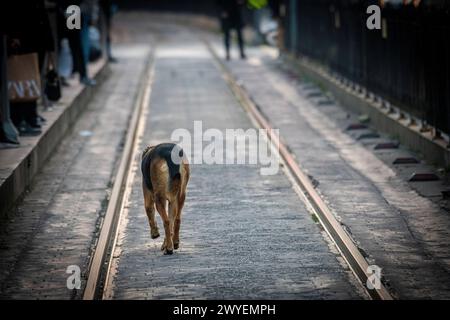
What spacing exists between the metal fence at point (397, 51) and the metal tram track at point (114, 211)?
3.95 meters

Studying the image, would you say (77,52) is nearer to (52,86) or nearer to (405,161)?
(52,86)

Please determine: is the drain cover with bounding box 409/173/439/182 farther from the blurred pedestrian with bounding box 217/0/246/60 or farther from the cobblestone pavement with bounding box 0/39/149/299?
the blurred pedestrian with bounding box 217/0/246/60

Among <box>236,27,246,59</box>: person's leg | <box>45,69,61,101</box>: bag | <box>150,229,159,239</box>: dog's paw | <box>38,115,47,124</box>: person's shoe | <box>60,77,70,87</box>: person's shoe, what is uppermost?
<box>45,69,61,101</box>: bag

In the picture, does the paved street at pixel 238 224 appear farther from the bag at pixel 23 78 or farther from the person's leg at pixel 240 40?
the person's leg at pixel 240 40

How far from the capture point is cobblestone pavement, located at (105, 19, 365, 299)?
10172 millimetres

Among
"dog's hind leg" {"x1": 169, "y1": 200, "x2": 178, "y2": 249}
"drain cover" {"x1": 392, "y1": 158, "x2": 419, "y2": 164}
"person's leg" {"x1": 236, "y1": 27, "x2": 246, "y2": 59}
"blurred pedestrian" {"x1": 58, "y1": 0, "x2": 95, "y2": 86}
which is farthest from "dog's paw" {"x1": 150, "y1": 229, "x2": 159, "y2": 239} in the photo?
"person's leg" {"x1": 236, "y1": 27, "x2": 246, "y2": 59}

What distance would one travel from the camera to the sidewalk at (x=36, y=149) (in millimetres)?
14039

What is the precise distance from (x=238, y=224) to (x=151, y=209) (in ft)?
5.32

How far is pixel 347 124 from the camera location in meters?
22.2

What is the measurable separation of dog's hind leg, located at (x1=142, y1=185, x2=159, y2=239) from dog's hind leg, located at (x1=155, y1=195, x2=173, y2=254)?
250 millimetres

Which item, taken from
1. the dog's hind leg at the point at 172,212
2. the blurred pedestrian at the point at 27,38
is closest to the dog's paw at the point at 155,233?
the dog's hind leg at the point at 172,212

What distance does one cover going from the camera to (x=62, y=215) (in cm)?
1388

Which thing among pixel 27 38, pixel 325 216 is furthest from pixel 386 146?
pixel 325 216
